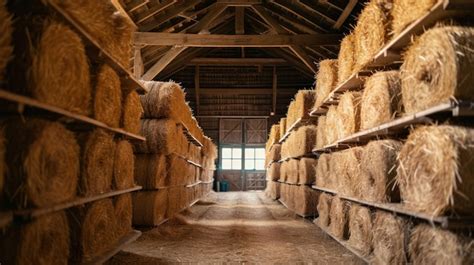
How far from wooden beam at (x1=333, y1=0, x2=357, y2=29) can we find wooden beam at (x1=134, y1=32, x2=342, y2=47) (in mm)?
486

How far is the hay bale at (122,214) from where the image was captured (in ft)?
16.9

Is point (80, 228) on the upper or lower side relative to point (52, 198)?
lower

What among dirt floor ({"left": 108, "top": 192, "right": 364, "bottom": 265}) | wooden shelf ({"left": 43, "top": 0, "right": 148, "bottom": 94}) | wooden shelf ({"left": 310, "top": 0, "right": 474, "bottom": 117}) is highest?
wooden shelf ({"left": 310, "top": 0, "right": 474, "bottom": 117})

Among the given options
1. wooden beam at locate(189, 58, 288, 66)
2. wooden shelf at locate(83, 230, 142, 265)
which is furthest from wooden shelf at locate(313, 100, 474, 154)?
wooden beam at locate(189, 58, 288, 66)

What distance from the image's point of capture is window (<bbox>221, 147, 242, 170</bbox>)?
26500 mm

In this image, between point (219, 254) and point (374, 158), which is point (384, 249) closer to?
point (374, 158)

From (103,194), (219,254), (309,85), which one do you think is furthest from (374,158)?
(309,85)

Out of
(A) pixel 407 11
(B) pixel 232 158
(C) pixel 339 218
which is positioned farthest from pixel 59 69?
(B) pixel 232 158

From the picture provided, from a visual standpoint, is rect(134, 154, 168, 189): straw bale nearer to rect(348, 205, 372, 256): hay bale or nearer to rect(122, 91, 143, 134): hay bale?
rect(122, 91, 143, 134): hay bale

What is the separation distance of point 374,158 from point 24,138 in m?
3.34

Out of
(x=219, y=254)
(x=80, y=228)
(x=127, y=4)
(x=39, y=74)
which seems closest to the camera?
(x=39, y=74)

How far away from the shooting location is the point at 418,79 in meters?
3.50

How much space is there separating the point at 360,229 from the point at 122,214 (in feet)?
9.72

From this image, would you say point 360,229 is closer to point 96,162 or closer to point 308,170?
point 96,162
